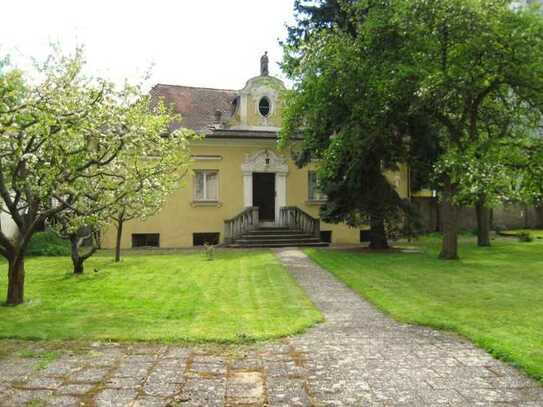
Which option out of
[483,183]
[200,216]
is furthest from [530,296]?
[200,216]

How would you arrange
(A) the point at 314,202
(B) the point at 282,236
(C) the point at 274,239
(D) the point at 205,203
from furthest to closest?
1. (A) the point at 314,202
2. (D) the point at 205,203
3. (B) the point at 282,236
4. (C) the point at 274,239

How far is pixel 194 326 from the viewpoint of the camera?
7.36 meters

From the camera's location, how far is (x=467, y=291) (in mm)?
10625

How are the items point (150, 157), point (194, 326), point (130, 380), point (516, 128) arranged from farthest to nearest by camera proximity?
point (516, 128)
point (150, 157)
point (194, 326)
point (130, 380)

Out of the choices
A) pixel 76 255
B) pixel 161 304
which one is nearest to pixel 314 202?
pixel 76 255

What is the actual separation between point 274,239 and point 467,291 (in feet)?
37.9

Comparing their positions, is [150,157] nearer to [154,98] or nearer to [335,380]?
[335,380]

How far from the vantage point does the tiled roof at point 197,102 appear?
78.7 feet

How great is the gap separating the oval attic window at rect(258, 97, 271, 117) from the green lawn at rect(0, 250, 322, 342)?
10877 mm

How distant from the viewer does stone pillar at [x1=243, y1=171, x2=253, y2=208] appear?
23.7 meters

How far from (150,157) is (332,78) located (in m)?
7.21

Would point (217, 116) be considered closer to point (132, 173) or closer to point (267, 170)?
point (267, 170)

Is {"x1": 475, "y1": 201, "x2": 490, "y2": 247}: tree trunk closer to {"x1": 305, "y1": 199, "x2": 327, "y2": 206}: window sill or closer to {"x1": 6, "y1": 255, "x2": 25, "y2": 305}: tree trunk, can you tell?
{"x1": 305, "y1": 199, "x2": 327, "y2": 206}: window sill

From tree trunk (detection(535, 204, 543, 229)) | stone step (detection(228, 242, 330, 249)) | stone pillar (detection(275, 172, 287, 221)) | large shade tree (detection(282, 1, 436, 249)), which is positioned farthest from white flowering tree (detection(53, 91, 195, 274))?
tree trunk (detection(535, 204, 543, 229))
